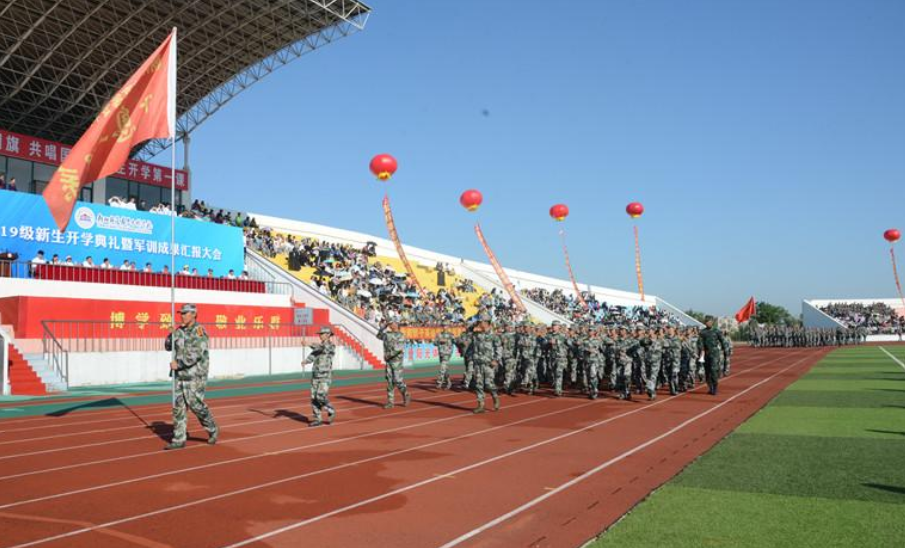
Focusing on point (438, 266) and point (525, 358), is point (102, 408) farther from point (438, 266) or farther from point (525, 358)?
point (438, 266)

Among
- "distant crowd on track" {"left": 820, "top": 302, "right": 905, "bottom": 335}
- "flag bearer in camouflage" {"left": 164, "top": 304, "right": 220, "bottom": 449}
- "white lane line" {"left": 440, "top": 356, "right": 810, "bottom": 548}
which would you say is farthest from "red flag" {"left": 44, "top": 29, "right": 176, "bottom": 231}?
"distant crowd on track" {"left": 820, "top": 302, "right": 905, "bottom": 335}

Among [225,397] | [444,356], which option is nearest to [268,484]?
[225,397]

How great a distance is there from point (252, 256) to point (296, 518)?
2720 centimetres

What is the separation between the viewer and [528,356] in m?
17.8

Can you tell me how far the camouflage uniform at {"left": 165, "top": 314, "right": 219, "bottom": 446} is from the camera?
9320 mm

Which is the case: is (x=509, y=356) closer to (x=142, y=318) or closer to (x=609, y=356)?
(x=609, y=356)

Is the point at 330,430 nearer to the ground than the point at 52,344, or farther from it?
nearer to the ground

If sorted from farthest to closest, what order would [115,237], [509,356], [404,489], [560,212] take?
[560,212] → [115,237] → [509,356] → [404,489]

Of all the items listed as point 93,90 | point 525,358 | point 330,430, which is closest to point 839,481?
point 330,430

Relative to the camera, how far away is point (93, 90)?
113 ft

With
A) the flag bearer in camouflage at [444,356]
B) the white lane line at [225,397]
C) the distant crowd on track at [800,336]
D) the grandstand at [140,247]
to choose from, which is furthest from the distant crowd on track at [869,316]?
the flag bearer in camouflage at [444,356]

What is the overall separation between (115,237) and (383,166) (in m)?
11.5

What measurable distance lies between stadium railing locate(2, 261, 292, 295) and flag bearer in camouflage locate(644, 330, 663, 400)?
17.4m

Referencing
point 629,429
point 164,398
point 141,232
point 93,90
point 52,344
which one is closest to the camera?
point 629,429
